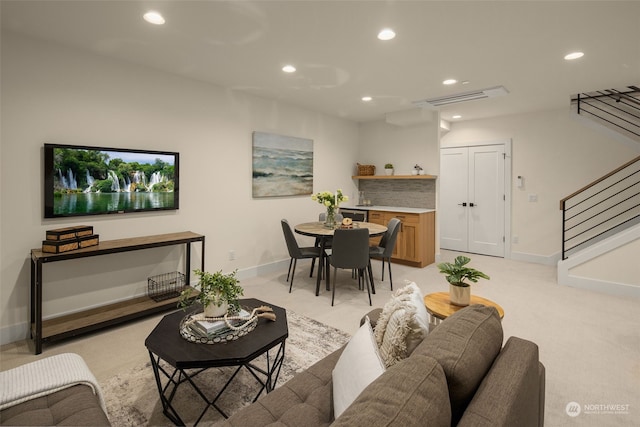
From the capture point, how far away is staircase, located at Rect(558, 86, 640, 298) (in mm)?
3939

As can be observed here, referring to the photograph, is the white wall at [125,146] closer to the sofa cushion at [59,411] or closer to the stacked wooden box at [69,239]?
the stacked wooden box at [69,239]

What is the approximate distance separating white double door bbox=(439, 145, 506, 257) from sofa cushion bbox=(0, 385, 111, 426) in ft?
20.4

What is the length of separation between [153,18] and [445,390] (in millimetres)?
2999

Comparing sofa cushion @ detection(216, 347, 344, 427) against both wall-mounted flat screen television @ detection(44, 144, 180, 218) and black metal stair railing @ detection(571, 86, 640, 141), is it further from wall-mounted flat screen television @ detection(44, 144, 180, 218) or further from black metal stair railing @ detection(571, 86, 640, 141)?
black metal stair railing @ detection(571, 86, 640, 141)

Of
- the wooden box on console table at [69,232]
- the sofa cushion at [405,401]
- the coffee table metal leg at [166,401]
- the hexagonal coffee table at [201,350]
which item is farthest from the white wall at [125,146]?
the sofa cushion at [405,401]

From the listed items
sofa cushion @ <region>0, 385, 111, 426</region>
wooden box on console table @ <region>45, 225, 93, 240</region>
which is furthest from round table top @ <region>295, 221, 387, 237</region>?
sofa cushion @ <region>0, 385, 111, 426</region>

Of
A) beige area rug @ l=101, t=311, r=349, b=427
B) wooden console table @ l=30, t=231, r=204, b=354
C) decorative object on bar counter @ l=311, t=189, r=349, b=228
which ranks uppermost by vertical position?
decorative object on bar counter @ l=311, t=189, r=349, b=228

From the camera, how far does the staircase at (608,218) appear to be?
3.94 metres

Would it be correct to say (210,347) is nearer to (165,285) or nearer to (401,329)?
(401,329)

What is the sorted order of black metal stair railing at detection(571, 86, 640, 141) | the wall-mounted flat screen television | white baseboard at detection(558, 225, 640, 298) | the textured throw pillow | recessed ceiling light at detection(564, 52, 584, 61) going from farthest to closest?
1. black metal stair railing at detection(571, 86, 640, 141)
2. white baseboard at detection(558, 225, 640, 298)
3. recessed ceiling light at detection(564, 52, 584, 61)
4. the wall-mounted flat screen television
5. the textured throw pillow

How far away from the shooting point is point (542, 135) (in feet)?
17.8

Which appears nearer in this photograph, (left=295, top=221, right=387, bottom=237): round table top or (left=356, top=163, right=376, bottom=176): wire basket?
(left=295, top=221, right=387, bottom=237): round table top

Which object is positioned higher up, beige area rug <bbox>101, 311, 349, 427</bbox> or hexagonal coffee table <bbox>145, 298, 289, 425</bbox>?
hexagonal coffee table <bbox>145, 298, 289, 425</bbox>

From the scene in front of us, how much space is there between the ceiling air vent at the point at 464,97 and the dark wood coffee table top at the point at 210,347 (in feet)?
12.8
